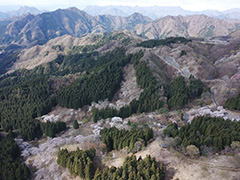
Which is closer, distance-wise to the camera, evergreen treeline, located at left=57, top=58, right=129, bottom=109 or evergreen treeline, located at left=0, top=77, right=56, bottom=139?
evergreen treeline, located at left=0, top=77, right=56, bottom=139

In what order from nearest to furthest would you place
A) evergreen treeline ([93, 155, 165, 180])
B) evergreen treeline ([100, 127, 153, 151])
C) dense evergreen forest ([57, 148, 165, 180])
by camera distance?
evergreen treeline ([93, 155, 165, 180]) → dense evergreen forest ([57, 148, 165, 180]) → evergreen treeline ([100, 127, 153, 151])

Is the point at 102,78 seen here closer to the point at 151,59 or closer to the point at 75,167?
the point at 151,59

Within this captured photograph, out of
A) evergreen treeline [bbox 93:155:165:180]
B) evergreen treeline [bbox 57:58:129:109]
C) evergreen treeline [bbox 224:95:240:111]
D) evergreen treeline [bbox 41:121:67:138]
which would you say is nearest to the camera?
evergreen treeline [bbox 93:155:165:180]

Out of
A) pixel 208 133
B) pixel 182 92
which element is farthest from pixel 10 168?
pixel 182 92

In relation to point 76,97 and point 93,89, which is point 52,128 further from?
point 93,89

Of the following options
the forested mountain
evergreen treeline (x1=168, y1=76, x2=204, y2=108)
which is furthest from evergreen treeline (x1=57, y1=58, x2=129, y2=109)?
evergreen treeline (x1=168, y1=76, x2=204, y2=108)

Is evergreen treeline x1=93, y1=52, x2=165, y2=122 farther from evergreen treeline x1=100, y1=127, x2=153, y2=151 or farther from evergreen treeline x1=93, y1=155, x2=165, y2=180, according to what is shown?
evergreen treeline x1=93, y1=155, x2=165, y2=180

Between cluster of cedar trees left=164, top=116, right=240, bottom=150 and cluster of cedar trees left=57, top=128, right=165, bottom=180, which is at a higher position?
cluster of cedar trees left=164, top=116, right=240, bottom=150
